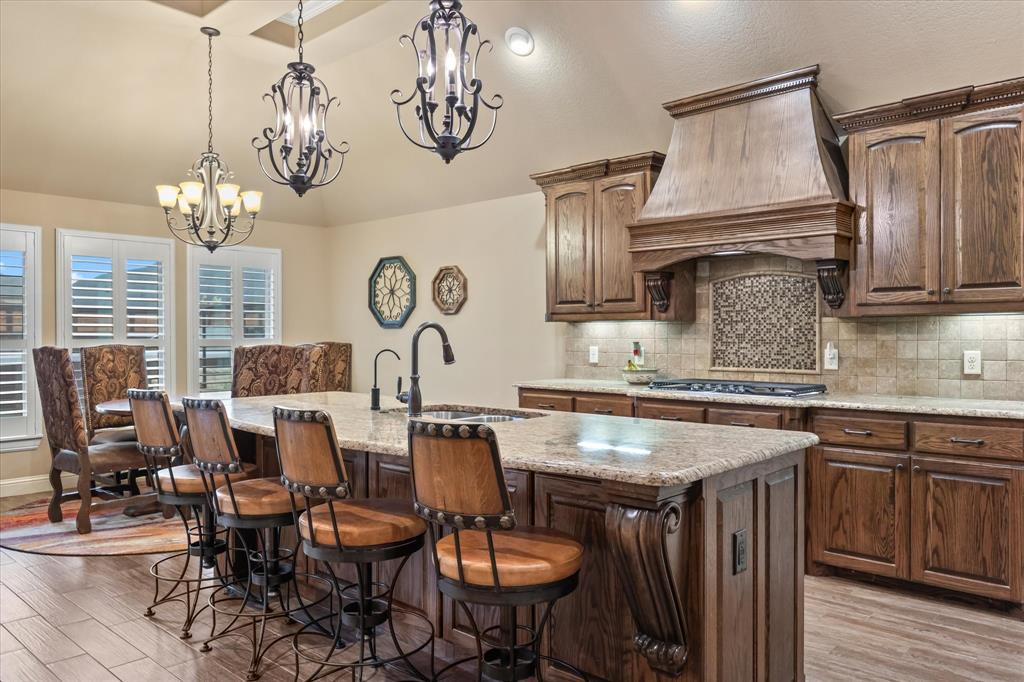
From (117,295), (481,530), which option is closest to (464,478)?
(481,530)

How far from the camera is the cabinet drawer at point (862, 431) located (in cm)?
349

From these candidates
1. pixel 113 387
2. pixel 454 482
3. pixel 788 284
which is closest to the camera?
pixel 454 482

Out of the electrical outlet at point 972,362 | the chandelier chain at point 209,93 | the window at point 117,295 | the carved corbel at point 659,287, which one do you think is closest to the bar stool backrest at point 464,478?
the carved corbel at point 659,287

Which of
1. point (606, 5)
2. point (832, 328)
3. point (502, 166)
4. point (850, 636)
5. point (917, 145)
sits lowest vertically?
point (850, 636)

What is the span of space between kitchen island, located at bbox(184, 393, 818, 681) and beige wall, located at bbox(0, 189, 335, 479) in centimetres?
412

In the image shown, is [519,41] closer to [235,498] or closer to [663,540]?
[235,498]

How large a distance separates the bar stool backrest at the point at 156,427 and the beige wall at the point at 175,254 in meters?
3.24

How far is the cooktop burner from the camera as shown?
398 cm

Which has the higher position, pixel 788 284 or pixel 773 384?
pixel 788 284

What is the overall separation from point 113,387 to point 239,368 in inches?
36.8

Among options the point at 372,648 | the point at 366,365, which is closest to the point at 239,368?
the point at 366,365

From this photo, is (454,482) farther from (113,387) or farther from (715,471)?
(113,387)

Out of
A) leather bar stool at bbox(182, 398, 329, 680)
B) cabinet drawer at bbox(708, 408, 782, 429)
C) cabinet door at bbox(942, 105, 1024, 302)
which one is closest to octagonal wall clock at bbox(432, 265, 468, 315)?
cabinet drawer at bbox(708, 408, 782, 429)

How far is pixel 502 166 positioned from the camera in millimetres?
5699
